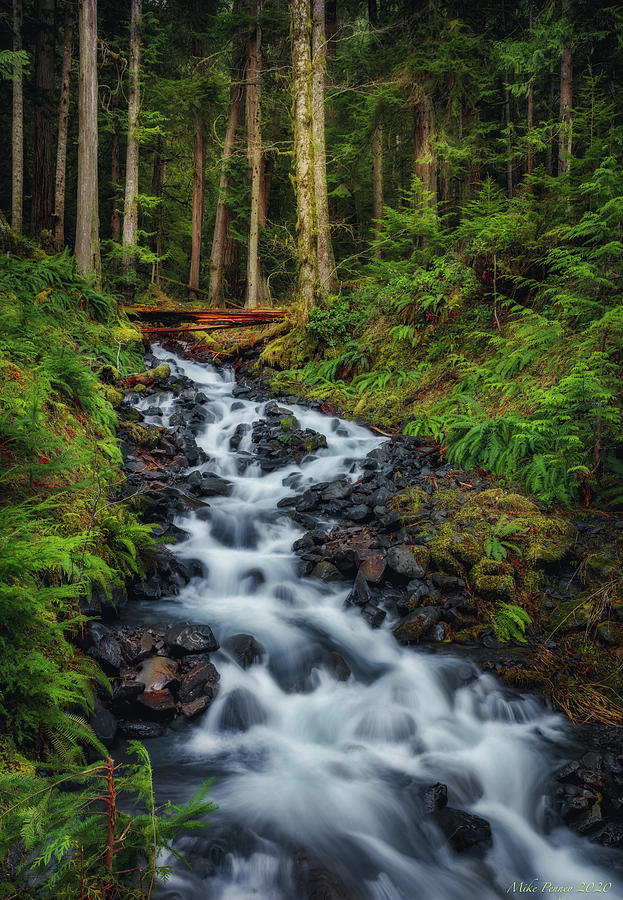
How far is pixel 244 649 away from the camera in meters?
4.88

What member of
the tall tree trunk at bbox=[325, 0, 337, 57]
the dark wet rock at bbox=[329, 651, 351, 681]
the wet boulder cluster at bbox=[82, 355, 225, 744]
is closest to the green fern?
the dark wet rock at bbox=[329, 651, 351, 681]

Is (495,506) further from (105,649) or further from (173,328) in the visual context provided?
(173,328)

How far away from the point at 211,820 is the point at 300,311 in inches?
439

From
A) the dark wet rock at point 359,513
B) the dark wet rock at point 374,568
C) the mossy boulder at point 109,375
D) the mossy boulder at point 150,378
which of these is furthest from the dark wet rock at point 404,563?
the mossy boulder at point 150,378

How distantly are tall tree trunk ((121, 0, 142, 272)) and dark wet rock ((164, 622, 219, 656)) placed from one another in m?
14.3

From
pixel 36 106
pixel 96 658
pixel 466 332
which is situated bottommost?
pixel 96 658

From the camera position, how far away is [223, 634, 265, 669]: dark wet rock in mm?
4816

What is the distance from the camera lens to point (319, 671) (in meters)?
4.98

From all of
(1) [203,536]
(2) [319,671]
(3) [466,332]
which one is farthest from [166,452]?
(3) [466,332]

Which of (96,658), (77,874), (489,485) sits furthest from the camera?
(489,485)

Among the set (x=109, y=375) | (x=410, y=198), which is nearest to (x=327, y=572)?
(x=109, y=375)

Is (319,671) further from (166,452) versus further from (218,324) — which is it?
(218,324)

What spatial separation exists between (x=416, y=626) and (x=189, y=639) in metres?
2.19

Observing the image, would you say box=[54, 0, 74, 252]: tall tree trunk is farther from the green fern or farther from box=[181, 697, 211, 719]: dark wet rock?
the green fern
